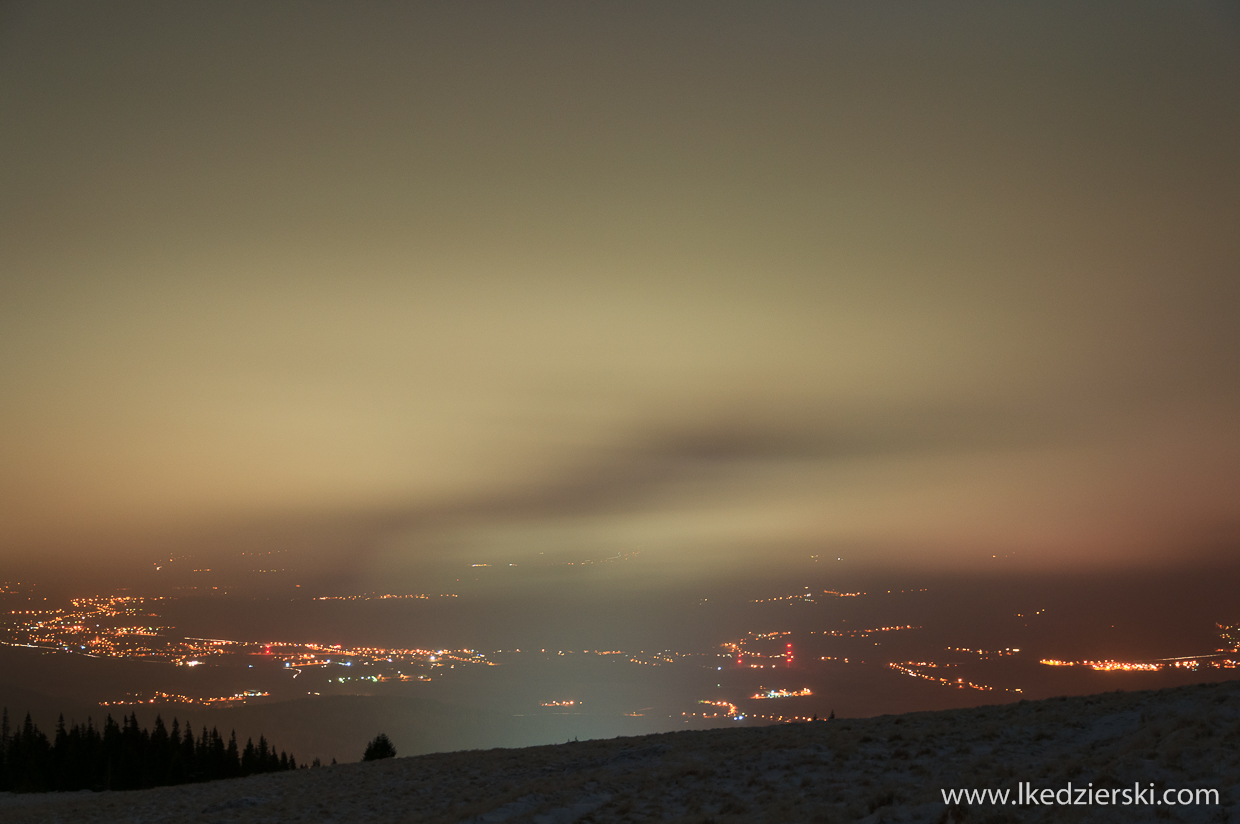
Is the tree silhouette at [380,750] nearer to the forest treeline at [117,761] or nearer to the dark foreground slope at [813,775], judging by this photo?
the forest treeline at [117,761]

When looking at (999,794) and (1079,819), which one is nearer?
(1079,819)

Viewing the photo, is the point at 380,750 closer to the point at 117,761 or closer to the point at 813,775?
the point at 117,761

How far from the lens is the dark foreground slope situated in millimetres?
14156

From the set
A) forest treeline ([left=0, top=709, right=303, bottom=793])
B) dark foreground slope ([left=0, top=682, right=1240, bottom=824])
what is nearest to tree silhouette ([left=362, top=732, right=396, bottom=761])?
forest treeline ([left=0, top=709, right=303, bottom=793])

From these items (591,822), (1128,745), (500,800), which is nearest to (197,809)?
(500,800)

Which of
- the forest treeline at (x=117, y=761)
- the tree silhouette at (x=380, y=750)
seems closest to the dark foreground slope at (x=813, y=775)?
the tree silhouette at (x=380, y=750)

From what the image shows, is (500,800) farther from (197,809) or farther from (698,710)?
(698,710)

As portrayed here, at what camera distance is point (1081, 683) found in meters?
124

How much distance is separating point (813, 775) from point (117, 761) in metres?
78.4

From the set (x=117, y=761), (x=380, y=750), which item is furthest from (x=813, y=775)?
(x=117, y=761)

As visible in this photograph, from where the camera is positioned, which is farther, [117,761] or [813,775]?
[117,761]

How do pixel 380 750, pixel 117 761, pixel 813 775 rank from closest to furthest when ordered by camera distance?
pixel 813 775, pixel 380 750, pixel 117 761

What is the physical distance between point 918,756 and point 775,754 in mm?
3725

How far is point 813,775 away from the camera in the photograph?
18.2m
